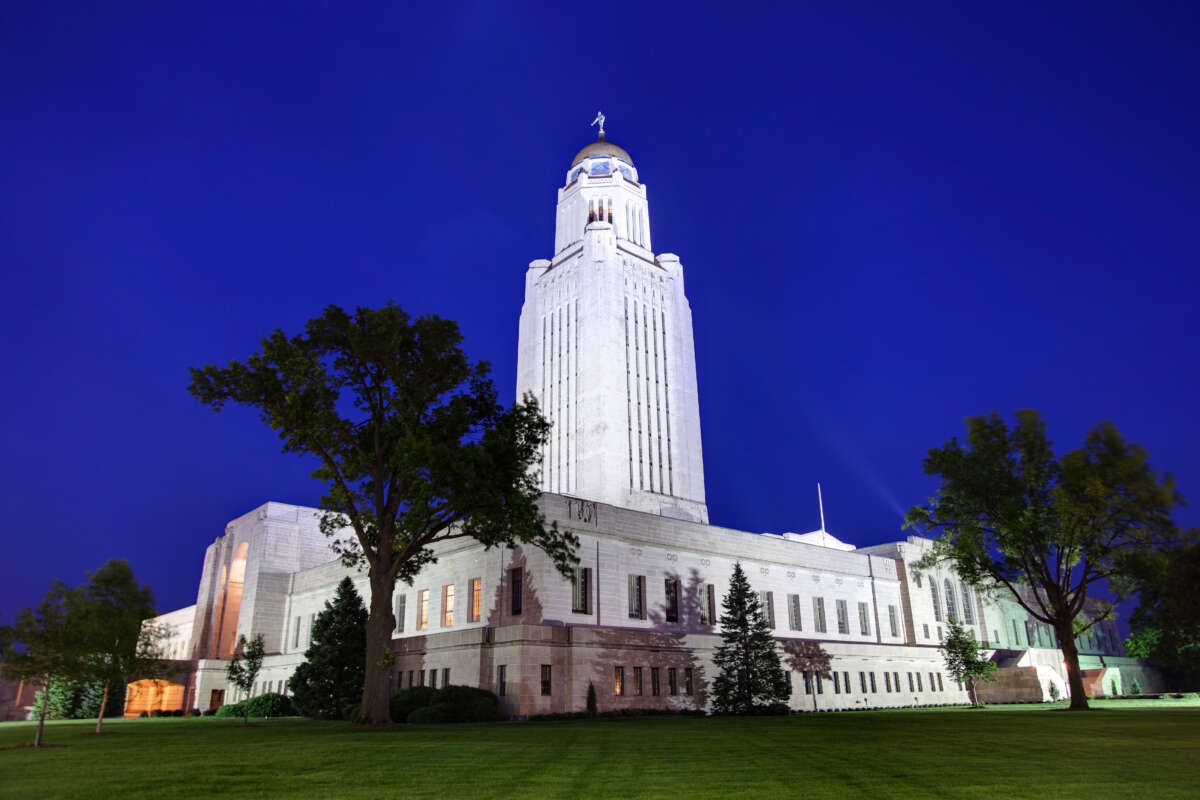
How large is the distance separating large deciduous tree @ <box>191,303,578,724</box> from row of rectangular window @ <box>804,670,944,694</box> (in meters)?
27.9

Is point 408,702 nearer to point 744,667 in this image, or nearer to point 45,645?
point 45,645

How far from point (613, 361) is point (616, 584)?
33133mm

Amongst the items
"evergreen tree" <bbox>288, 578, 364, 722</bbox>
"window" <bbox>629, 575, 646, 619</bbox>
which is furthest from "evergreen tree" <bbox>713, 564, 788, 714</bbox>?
A: "evergreen tree" <bbox>288, 578, 364, 722</bbox>

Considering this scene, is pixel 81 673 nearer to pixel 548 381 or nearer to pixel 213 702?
pixel 213 702

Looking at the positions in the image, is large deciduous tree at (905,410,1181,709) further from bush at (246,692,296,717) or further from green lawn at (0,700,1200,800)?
bush at (246,692,296,717)

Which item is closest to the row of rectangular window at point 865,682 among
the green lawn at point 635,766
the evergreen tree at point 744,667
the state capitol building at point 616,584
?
the state capitol building at point 616,584

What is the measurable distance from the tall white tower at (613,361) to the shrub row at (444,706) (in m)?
34.7

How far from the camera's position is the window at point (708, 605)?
51.2 meters

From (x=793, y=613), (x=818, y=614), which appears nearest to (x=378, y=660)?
(x=793, y=613)

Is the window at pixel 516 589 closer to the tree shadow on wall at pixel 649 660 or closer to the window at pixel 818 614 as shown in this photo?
the tree shadow on wall at pixel 649 660

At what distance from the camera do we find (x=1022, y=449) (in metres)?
40.2

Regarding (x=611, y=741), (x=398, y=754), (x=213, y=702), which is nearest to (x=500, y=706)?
(x=611, y=741)

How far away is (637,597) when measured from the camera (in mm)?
47625

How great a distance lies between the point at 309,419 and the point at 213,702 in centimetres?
4738
